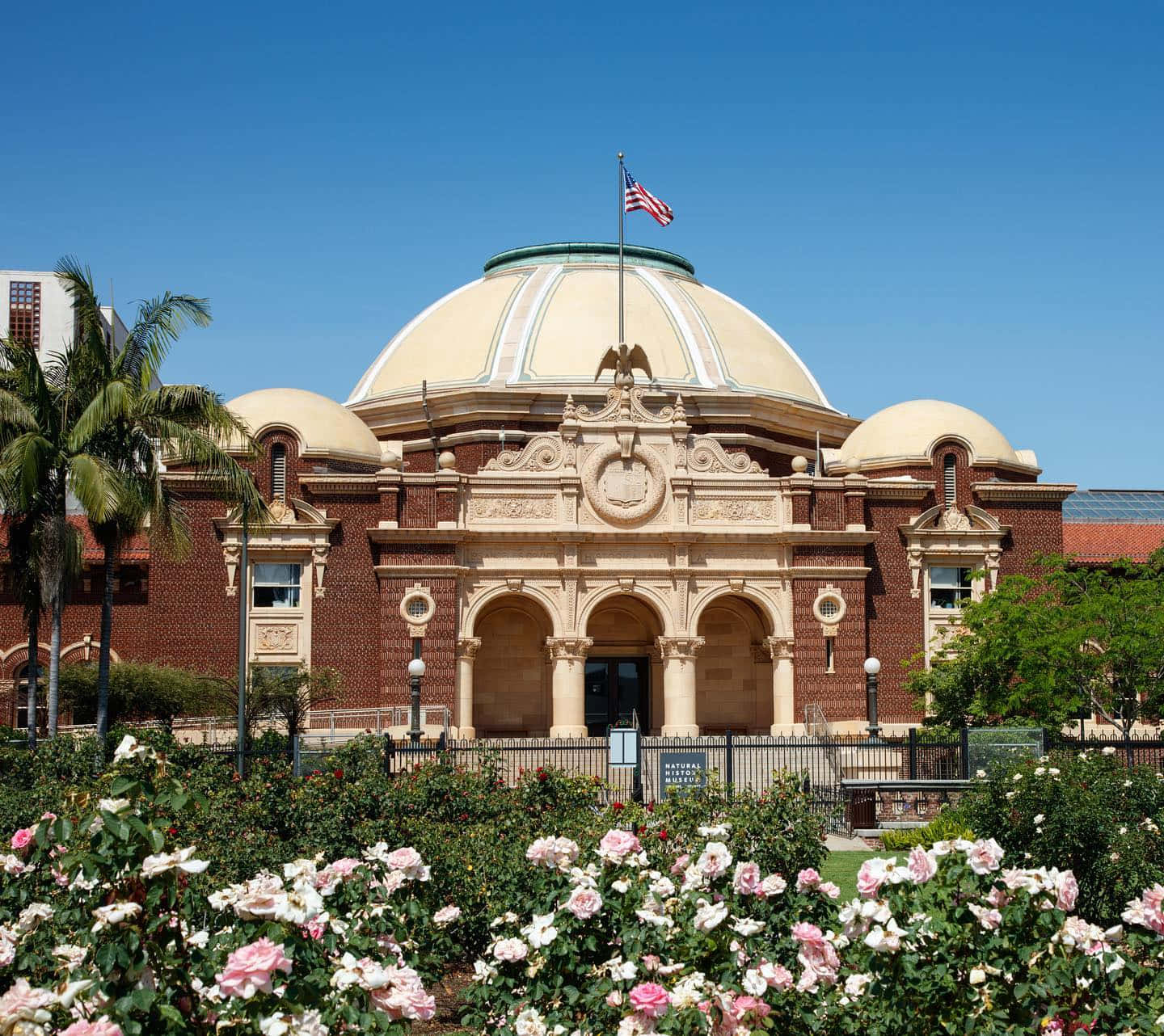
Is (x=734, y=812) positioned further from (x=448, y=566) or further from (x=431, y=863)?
(x=448, y=566)

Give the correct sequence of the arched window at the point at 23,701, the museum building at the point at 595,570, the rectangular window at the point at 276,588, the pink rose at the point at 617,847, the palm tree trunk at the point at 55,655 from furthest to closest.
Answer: the arched window at the point at 23,701
the rectangular window at the point at 276,588
the museum building at the point at 595,570
the palm tree trunk at the point at 55,655
the pink rose at the point at 617,847

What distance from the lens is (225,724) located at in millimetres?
37781

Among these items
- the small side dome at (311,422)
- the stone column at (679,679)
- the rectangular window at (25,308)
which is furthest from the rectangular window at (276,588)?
the rectangular window at (25,308)

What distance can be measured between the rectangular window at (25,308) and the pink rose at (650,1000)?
190ft

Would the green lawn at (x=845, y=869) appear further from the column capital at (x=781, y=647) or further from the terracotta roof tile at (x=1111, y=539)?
the terracotta roof tile at (x=1111, y=539)

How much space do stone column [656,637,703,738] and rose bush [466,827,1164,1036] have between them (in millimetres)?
30120

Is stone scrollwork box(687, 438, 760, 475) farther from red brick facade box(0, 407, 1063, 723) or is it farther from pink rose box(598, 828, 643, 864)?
pink rose box(598, 828, 643, 864)

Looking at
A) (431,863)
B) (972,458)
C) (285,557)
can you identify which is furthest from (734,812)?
(972,458)

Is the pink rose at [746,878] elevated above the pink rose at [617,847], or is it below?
below

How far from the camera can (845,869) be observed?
21406 millimetres

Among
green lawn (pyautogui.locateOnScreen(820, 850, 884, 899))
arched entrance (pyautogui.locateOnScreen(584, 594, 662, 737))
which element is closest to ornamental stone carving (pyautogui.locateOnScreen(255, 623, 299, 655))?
arched entrance (pyautogui.locateOnScreen(584, 594, 662, 737))

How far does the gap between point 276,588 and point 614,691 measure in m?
11.3

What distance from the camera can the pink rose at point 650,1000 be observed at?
7.70 m

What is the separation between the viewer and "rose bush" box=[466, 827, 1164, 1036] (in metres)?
8.38
